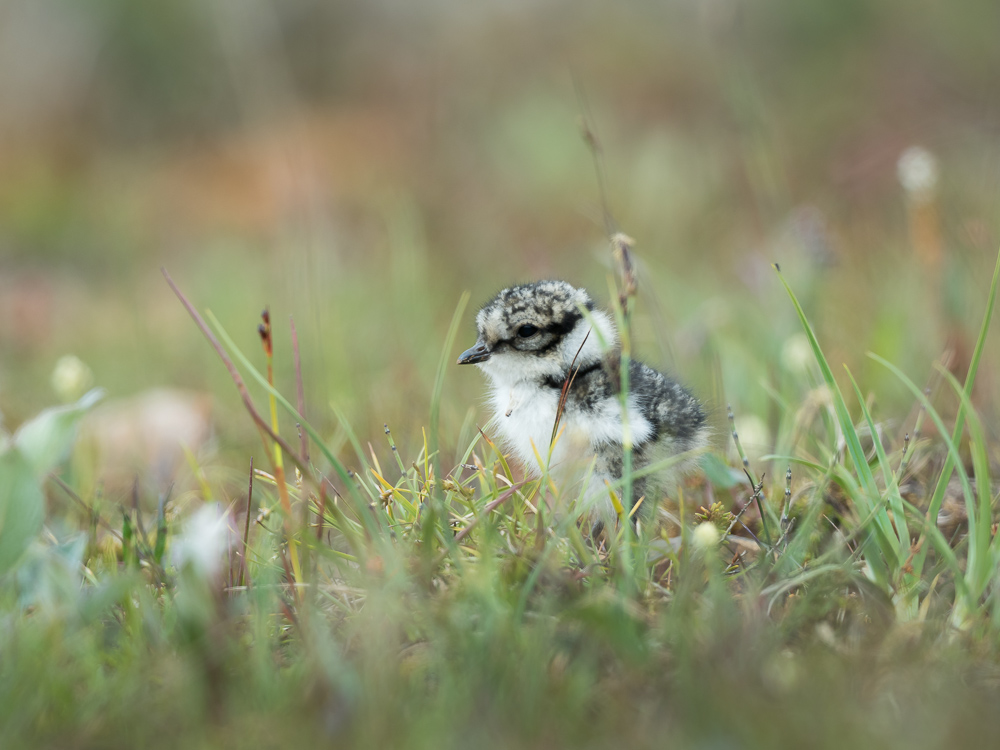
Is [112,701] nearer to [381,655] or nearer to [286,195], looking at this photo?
[381,655]

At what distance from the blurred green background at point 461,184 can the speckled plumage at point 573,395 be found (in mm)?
254

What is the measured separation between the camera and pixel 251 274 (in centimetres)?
636

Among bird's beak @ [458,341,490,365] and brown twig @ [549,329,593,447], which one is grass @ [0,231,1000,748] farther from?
bird's beak @ [458,341,490,365]

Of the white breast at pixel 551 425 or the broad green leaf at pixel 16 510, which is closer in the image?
the broad green leaf at pixel 16 510

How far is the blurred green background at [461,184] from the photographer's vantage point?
3771 mm

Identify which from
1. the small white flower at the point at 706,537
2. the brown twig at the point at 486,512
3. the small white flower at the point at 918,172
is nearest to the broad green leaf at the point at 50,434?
the brown twig at the point at 486,512

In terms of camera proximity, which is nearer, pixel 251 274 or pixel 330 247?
pixel 330 247

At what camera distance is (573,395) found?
2.48 metres

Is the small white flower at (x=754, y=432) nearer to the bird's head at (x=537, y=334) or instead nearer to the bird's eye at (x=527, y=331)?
the bird's head at (x=537, y=334)

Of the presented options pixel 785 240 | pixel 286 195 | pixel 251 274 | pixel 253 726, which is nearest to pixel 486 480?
pixel 253 726

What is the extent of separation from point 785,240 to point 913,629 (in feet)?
10.9

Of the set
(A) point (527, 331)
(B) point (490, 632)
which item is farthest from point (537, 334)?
(B) point (490, 632)

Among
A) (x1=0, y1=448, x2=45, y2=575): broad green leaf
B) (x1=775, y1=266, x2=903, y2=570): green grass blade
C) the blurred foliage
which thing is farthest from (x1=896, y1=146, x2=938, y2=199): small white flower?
(x1=0, y1=448, x2=45, y2=575): broad green leaf

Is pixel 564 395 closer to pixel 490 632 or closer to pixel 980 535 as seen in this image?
pixel 490 632
